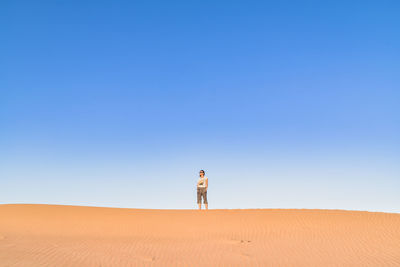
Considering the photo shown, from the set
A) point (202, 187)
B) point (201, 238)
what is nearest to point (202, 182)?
point (202, 187)

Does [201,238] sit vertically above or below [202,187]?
below

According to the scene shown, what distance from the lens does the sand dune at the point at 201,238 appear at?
7.93 m

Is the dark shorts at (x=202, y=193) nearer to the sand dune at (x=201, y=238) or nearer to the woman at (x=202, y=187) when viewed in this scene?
the woman at (x=202, y=187)

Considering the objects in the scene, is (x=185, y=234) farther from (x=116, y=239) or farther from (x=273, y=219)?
(x=273, y=219)

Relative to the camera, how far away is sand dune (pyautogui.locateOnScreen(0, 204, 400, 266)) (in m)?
7.93

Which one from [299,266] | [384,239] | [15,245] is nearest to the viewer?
[299,266]

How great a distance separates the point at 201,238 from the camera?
11.1 m

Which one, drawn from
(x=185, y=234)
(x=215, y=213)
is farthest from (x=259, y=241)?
(x=215, y=213)

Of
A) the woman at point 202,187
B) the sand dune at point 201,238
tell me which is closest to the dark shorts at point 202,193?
the woman at point 202,187

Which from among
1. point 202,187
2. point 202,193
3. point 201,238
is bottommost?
point 201,238

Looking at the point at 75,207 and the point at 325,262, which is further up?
the point at 75,207

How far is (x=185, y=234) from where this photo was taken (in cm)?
1204

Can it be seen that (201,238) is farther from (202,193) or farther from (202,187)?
(202,193)

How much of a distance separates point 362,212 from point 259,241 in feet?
26.2
